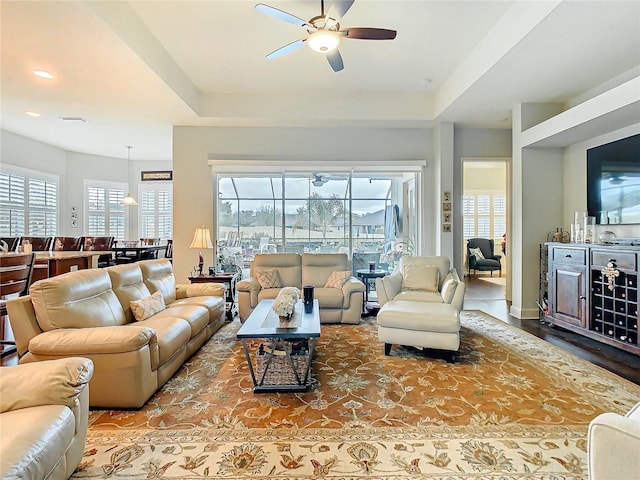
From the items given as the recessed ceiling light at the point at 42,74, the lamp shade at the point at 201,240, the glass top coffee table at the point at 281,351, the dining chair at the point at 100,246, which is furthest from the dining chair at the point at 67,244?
the glass top coffee table at the point at 281,351

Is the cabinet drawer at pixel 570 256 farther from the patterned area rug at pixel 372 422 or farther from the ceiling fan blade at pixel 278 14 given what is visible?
the ceiling fan blade at pixel 278 14

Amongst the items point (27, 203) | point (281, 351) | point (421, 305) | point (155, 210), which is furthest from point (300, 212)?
point (27, 203)

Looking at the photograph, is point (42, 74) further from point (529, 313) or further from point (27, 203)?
point (529, 313)

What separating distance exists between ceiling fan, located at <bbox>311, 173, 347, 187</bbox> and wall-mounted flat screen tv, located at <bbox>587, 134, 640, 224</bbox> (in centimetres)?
356

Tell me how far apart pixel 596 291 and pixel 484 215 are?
6.67m

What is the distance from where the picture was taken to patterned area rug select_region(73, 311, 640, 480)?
1885mm

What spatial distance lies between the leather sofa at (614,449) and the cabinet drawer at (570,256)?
381cm

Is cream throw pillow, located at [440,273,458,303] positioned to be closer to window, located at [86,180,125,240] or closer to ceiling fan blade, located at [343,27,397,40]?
ceiling fan blade, located at [343,27,397,40]

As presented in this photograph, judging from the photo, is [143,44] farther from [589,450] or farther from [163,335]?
→ [589,450]

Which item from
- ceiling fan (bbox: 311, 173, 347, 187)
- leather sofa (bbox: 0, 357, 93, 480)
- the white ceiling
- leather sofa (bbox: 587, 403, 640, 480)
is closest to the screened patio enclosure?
ceiling fan (bbox: 311, 173, 347, 187)

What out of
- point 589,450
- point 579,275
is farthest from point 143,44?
point 579,275

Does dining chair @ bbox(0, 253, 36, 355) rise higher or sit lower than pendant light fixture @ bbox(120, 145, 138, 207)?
lower

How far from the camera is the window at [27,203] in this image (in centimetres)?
670

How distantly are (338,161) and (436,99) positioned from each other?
1819mm
